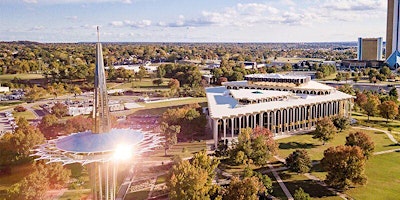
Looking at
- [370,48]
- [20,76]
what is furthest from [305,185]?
[370,48]

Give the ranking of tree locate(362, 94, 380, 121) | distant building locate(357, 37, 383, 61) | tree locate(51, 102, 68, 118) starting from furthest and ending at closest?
distant building locate(357, 37, 383, 61) < tree locate(51, 102, 68, 118) < tree locate(362, 94, 380, 121)

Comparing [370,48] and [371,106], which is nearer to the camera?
[371,106]

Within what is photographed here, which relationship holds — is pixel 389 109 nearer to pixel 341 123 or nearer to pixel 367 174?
pixel 341 123

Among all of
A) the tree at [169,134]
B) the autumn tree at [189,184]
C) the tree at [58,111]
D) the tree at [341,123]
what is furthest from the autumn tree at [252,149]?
the tree at [58,111]

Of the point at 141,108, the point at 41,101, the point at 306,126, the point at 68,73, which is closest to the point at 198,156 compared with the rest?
the point at 306,126

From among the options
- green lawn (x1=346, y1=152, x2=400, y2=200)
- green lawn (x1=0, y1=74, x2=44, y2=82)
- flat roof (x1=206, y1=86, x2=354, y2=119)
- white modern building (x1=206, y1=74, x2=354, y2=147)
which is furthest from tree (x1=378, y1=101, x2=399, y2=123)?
green lawn (x1=0, y1=74, x2=44, y2=82)

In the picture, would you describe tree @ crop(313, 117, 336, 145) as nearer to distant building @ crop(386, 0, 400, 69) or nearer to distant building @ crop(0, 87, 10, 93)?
distant building @ crop(0, 87, 10, 93)

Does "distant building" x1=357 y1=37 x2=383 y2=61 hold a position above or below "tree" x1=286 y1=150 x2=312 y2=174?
above

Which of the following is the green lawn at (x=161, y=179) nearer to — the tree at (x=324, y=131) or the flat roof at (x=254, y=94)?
the tree at (x=324, y=131)
